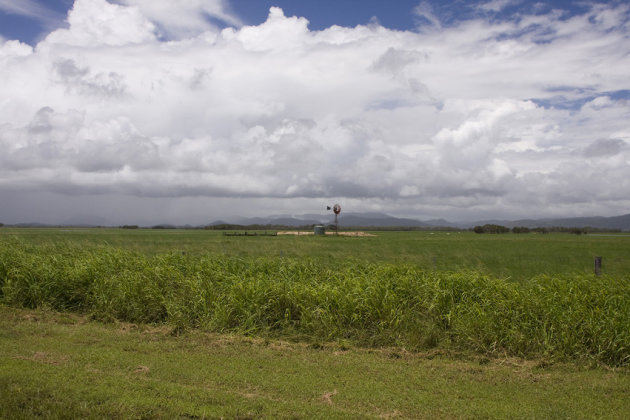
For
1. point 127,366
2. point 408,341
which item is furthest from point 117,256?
point 408,341

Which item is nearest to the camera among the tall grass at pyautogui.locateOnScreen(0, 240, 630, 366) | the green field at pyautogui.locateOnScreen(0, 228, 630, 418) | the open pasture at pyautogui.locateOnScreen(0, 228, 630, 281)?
the green field at pyautogui.locateOnScreen(0, 228, 630, 418)

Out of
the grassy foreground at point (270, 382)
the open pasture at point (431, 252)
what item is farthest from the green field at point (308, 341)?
the open pasture at point (431, 252)

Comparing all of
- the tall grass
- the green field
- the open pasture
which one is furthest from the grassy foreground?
the open pasture

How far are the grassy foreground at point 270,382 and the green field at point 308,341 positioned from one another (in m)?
0.03

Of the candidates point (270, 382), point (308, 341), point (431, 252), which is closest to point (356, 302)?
point (308, 341)

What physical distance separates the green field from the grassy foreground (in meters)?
0.03

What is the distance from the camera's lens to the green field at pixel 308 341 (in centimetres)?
633

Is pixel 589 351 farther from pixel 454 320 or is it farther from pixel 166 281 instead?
pixel 166 281

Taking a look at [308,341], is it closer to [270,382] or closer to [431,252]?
[270,382]

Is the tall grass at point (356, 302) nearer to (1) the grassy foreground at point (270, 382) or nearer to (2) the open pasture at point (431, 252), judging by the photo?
(1) the grassy foreground at point (270, 382)

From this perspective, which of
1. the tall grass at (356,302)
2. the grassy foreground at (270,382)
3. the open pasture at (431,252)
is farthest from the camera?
the open pasture at (431,252)

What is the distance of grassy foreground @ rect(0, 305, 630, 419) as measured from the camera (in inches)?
237

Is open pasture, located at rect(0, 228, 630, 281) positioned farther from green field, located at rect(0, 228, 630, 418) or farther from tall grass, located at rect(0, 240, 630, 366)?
green field, located at rect(0, 228, 630, 418)

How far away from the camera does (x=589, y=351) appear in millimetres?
8531
